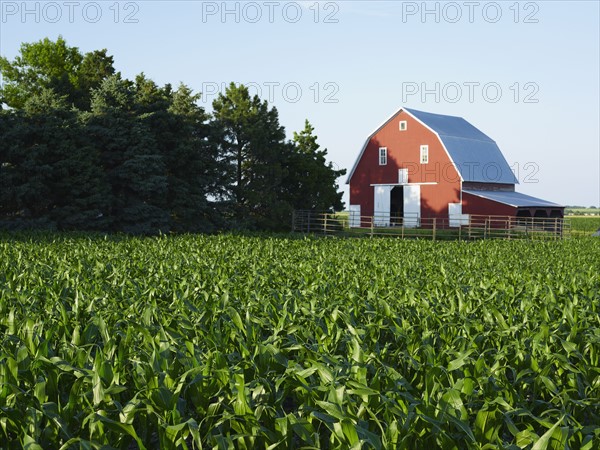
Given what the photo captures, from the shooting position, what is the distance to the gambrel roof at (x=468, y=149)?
1877 inches

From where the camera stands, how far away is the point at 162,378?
4.42 metres

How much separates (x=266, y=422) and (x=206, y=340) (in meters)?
1.37

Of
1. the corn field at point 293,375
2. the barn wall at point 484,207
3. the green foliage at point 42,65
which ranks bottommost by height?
the corn field at point 293,375

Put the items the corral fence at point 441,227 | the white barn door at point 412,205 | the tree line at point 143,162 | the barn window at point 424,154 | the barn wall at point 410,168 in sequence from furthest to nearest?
the barn window at point 424,154, the white barn door at point 412,205, the barn wall at point 410,168, the corral fence at point 441,227, the tree line at point 143,162

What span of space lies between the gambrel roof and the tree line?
790cm

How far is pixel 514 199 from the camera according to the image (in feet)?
155

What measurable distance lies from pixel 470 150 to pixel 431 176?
397cm

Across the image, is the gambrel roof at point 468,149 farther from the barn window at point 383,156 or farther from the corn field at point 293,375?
the corn field at point 293,375

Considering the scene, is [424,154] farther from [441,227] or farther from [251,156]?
[251,156]

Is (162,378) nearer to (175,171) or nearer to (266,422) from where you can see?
(266,422)

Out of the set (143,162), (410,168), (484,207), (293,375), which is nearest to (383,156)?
(410,168)

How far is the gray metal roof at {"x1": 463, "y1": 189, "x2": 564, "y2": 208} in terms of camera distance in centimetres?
4512

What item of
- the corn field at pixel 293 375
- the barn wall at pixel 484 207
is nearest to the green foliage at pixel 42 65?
the barn wall at pixel 484 207

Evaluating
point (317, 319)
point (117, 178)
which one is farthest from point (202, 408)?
point (117, 178)
